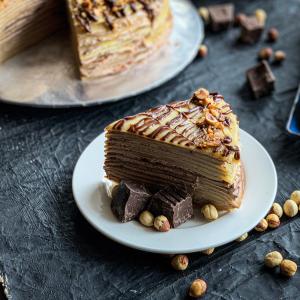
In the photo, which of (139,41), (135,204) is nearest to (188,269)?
(135,204)

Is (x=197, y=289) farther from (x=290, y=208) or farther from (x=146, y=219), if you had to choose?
(x=290, y=208)

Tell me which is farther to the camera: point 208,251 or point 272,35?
point 272,35

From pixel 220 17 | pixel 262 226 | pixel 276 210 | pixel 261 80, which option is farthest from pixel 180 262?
pixel 220 17

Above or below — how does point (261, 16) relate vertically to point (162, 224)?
below

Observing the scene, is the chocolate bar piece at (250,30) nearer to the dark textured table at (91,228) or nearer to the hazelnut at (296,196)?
the dark textured table at (91,228)

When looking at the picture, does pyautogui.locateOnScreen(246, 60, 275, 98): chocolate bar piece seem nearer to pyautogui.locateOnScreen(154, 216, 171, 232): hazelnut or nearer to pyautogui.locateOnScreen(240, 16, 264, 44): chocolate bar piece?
pyautogui.locateOnScreen(240, 16, 264, 44): chocolate bar piece

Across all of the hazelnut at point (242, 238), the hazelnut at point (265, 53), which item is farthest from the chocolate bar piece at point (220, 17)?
the hazelnut at point (242, 238)
